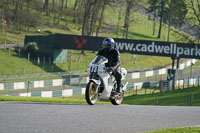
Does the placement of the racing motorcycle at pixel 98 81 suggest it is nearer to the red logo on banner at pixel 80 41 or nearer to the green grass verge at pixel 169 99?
the green grass verge at pixel 169 99

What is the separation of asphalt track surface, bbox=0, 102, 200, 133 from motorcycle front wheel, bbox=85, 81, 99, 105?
1.62m

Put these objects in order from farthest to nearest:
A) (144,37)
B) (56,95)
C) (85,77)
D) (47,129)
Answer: (144,37)
(85,77)
(56,95)
(47,129)

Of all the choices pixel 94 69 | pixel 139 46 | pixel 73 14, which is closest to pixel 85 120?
pixel 94 69

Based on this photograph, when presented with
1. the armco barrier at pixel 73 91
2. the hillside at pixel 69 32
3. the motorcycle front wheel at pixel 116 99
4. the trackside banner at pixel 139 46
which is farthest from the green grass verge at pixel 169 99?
the motorcycle front wheel at pixel 116 99

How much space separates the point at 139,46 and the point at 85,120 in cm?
4022

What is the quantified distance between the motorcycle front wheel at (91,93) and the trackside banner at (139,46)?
113 ft

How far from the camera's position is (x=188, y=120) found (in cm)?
1151

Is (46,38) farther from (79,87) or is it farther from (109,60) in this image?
(109,60)

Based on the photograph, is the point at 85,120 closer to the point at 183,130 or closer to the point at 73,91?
the point at 183,130

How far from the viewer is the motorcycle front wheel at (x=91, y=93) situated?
14.2 meters

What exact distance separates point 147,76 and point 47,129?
49.5 meters

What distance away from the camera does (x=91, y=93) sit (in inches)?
572

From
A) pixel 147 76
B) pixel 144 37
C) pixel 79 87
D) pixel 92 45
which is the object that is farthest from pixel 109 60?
pixel 144 37

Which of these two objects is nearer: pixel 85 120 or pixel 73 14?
pixel 85 120
